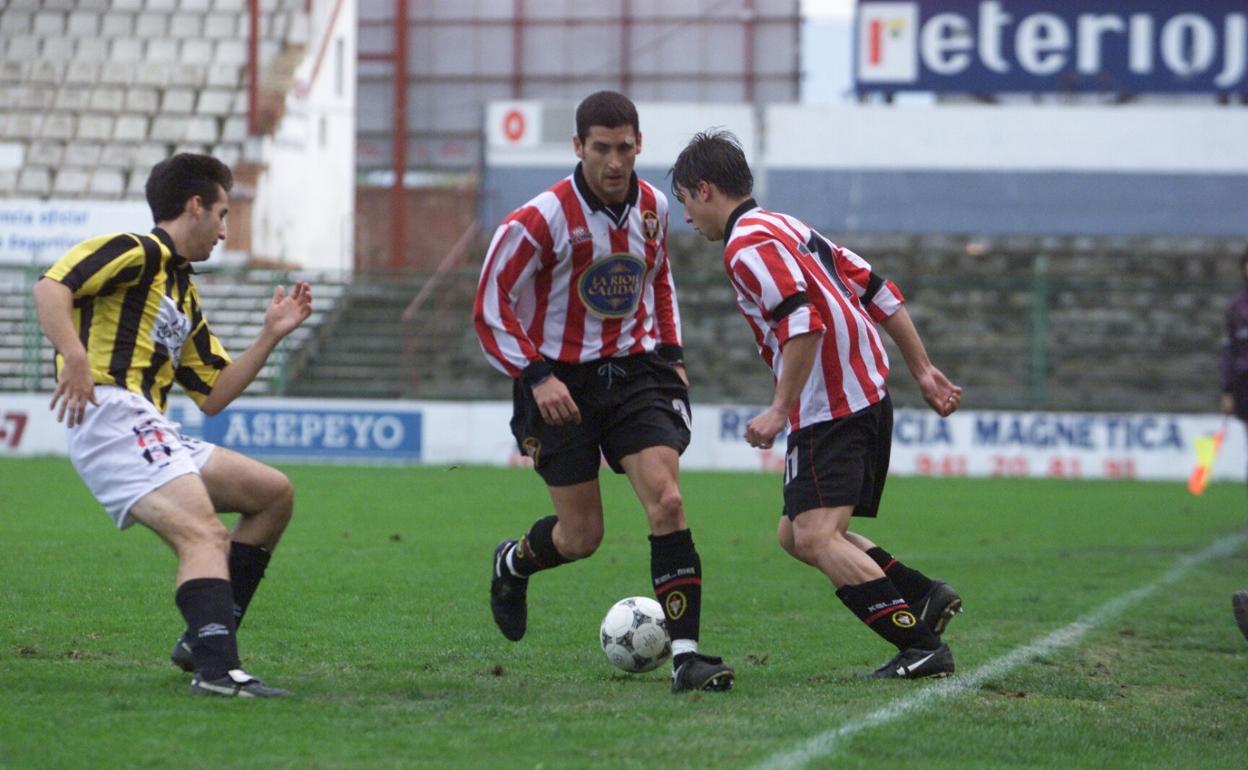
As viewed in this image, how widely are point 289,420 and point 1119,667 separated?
52.2 ft

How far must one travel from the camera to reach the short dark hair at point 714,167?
6086mm

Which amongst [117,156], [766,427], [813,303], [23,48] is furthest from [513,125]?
[766,427]

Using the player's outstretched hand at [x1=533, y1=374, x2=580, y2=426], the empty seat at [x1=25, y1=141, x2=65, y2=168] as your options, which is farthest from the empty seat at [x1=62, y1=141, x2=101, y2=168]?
the player's outstretched hand at [x1=533, y1=374, x2=580, y2=426]

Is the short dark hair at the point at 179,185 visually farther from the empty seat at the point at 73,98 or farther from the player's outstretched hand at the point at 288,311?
the empty seat at the point at 73,98

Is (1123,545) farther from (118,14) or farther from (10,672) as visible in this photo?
(118,14)

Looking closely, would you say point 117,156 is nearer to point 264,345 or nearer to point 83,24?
point 83,24

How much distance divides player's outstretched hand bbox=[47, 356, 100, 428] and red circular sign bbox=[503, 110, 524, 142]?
27659 millimetres

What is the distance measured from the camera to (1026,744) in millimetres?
5020

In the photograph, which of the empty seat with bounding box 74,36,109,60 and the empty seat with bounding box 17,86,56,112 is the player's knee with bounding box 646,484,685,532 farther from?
the empty seat with bounding box 74,36,109,60

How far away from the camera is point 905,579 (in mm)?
6512

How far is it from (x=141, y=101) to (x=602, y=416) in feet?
82.3

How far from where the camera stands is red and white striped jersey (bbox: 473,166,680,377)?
6.20m

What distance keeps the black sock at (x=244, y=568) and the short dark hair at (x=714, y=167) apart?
1909 millimetres

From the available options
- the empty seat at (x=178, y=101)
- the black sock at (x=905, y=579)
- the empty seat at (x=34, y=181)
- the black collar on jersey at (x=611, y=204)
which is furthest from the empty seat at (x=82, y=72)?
the black sock at (x=905, y=579)
